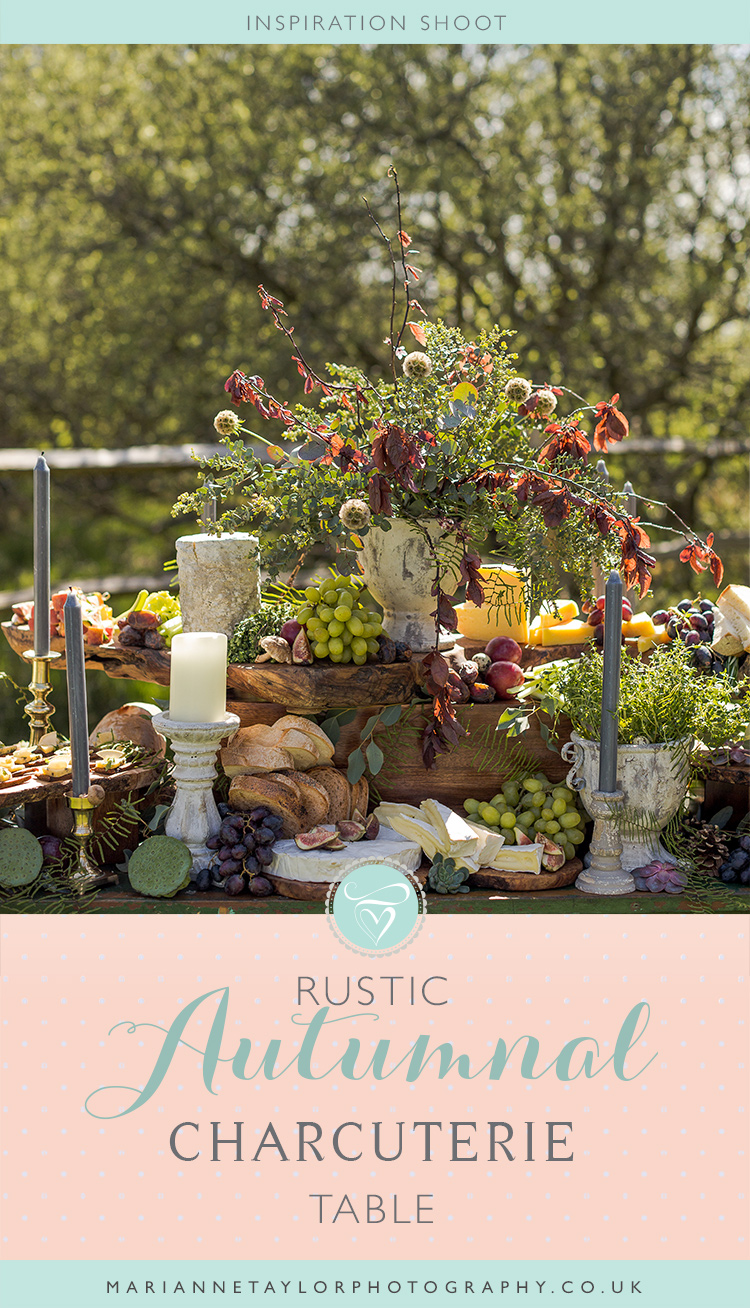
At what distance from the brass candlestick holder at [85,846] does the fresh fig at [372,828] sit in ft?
1.24

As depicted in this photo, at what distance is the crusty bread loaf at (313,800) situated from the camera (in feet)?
5.55

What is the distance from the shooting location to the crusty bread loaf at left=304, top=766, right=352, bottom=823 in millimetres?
1718

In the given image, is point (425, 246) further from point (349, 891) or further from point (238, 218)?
point (349, 891)

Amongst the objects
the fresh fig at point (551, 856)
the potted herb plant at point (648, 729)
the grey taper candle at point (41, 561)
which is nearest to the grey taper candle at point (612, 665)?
the potted herb plant at point (648, 729)

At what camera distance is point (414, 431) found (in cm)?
164

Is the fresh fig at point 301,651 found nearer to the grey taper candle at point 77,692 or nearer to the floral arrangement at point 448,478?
the floral arrangement at point 448,478

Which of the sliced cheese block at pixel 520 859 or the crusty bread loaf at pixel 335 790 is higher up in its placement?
the crusty bread loaf at pixel 335 790

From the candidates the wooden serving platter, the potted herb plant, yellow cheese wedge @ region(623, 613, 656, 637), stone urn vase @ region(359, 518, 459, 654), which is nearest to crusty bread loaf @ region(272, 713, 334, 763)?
the wooden serving platter

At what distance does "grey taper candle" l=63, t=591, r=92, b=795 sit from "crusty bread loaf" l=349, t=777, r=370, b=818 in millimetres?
402

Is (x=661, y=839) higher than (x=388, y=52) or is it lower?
lower

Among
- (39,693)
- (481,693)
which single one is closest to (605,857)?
(481,693)

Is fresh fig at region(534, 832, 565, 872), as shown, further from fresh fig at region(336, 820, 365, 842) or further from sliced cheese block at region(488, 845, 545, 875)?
fresh fig at region(336, 820, 365, 842)
